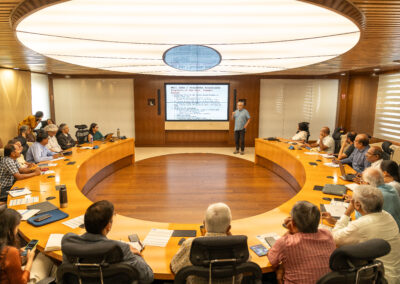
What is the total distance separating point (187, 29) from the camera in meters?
3.45

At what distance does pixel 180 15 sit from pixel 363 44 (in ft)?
9.11

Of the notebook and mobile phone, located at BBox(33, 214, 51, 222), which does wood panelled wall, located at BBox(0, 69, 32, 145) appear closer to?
mobile phone, located at BBox(33, 214, 51, 222)

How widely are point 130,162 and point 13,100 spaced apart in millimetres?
3684

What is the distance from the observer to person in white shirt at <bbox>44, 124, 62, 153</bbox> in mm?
6285

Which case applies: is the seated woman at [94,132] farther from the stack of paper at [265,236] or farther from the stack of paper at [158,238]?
the stack of paper at [265,236]

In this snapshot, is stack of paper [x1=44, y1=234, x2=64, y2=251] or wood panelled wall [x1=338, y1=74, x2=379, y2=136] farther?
wood panelled wall [x1=338, y1=74, x2=379, y2=136]

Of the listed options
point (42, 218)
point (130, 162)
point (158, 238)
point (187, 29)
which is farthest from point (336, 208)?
point (130, 162)

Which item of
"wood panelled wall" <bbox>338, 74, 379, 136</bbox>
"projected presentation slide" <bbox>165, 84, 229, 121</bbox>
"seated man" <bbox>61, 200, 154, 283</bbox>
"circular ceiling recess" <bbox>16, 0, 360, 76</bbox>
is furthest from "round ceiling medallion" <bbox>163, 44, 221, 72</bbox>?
"wood panelled wall" <bbox>338, 74, 379, 136</bbox>

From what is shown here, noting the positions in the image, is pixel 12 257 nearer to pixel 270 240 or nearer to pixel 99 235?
pixel 99 235

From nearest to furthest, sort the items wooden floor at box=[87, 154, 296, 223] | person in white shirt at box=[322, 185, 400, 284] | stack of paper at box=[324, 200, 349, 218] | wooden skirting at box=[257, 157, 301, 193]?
person in white shirt at box=[322, 185, 400, 284], stack of paper at box=[324, 200, 349, 218], wooden floor at box=[87, 154, 296, 223], wooden skirting at box=[257, 157, 301, 193]

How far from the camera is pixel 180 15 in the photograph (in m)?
2.93

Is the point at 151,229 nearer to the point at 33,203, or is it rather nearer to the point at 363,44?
the point at 33,203

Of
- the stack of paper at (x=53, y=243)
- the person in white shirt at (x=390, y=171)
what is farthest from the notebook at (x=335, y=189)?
the stack of paper at (x=53, y=243)

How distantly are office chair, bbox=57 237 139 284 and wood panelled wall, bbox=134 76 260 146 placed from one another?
8.97m
